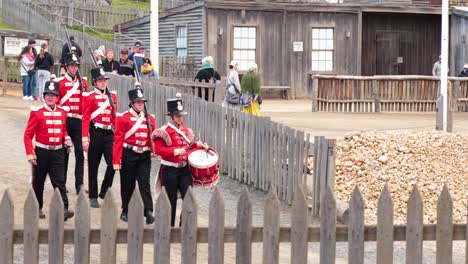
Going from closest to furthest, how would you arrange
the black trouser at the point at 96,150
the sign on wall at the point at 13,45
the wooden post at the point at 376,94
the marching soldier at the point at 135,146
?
the marching soldier at the point at 135,146 → the black trouser at the point at 96,150 → the wooden post at the point at 376,94 → the sign on wall at the point at 13,45

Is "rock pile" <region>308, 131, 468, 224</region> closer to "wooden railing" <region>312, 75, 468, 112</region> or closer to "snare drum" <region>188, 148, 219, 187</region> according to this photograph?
"snare drum" <region>188, 148, 219, 187</region>

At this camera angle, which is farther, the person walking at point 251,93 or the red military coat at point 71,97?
the person walking at point 251,93

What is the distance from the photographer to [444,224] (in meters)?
8.37

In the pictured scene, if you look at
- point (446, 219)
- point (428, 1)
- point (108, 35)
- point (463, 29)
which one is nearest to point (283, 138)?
point (446, 219)

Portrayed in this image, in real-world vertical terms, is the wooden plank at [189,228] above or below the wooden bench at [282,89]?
below

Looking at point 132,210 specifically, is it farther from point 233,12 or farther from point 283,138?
point 233,12

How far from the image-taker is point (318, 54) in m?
39.7

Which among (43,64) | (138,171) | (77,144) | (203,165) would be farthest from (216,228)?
(43,64)

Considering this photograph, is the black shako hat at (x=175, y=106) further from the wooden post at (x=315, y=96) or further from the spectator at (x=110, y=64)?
the wooden post at (x=315, y=96)

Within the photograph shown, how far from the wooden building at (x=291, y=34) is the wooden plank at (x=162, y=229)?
97.5 feet

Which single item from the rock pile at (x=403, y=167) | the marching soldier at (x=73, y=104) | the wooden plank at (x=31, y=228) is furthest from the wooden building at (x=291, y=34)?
the wooden plank at (x=31, y=228)

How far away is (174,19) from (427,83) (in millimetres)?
10648

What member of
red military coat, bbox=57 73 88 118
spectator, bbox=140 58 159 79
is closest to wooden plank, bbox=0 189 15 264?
red military coat, bbox=57 73 88 118

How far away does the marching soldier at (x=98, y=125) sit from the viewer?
14234mm
